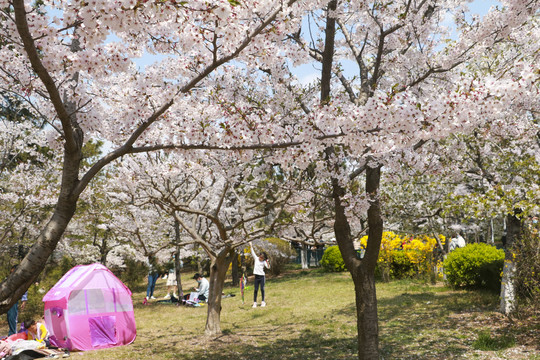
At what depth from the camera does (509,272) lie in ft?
24.8

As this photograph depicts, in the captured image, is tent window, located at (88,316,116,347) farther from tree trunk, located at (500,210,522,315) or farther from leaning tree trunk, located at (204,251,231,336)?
tree trunk, located at (500,210,522,315)

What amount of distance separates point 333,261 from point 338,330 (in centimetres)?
1180

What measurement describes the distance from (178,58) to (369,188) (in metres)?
3.17

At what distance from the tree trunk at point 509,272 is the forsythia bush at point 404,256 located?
19.1 feet

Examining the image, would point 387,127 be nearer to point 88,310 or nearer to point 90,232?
point 88,310

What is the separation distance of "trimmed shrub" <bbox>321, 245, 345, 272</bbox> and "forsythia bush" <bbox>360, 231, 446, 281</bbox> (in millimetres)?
4274

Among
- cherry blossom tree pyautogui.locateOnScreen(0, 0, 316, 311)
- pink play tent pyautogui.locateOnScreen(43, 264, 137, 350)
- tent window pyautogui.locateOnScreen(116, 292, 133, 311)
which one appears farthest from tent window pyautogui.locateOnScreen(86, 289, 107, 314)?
cherry blossom tree pyautogui.locateOnScreen(0, 0, 316, 311)

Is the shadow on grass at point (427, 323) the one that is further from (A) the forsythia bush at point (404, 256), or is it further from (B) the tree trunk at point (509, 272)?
(A) the forsythia bush at point (404, 256)

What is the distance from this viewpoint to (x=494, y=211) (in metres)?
6.56

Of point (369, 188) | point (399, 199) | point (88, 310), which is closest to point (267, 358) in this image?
point (369, 188)

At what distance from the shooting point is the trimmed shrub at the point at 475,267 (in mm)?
9812

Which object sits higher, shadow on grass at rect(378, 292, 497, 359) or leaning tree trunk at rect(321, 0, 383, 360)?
leaning tree trunk at rect(321, 0, 383, 360)

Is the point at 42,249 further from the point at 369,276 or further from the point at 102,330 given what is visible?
the point at 102,330

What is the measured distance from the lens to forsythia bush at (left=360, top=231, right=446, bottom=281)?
45.4 feet
